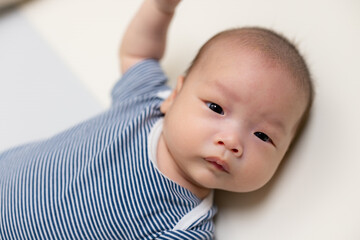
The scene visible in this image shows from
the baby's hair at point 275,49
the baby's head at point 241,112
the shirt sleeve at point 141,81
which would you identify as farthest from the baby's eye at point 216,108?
the shirt sleeve at point 141,81

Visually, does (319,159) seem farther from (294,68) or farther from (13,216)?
(13,216)

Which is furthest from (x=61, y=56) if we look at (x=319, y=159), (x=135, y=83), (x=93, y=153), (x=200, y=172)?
(x=319, y=159)

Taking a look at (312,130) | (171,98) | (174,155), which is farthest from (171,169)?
(312,130)

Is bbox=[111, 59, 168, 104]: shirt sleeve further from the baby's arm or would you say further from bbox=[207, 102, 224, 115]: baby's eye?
bbox=[207, 102, 224, 115]: baby's eye

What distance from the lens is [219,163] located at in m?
0.79

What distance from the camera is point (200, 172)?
0.82 meters

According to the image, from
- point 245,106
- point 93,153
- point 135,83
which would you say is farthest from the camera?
point 135,83

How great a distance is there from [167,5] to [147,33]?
0.29ft

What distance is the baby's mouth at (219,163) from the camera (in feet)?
2.58

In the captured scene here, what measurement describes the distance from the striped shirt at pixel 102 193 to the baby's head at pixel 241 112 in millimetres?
69

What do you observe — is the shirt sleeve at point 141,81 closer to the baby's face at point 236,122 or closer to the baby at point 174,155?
the baby at point 174,155

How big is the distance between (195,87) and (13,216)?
17.0 inches

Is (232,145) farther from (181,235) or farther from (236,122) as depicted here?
(181,235)

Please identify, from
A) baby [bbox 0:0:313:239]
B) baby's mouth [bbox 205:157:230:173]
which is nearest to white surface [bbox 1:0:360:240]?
baby [bbox 0:0:313:239]
